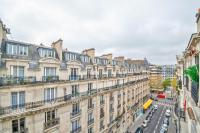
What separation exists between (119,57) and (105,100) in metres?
18.3

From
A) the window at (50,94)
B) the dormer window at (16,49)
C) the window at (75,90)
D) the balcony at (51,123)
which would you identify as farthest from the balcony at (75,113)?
the dormer window at (16,49)

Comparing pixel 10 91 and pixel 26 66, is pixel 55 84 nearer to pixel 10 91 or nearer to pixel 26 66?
pixel 26 66

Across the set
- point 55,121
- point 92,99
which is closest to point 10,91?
point 55,121

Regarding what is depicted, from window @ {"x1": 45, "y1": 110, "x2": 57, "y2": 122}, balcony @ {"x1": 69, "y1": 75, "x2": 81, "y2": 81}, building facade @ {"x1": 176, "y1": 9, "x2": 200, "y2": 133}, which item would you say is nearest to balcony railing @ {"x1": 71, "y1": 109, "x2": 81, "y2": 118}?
window @ {"x1": 45, "y1": 110, "x2": 57, "y2": 122}

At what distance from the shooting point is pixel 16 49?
18.5 metres

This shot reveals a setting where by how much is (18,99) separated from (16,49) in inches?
224

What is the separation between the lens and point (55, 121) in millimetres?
20750

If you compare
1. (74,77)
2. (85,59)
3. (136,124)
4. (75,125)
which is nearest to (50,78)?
(74,77)

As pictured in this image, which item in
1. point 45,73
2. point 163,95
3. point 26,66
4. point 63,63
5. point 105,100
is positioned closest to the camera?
point 26,66

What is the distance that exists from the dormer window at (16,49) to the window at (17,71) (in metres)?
1.79

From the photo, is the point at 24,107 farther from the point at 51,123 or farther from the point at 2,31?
the point at 2,31

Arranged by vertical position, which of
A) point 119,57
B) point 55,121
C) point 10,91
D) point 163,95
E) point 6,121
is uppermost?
point 119,57

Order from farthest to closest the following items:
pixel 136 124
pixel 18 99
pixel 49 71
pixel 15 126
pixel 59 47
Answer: pixel 136 124 → pixel 59 47 → pixel 49 71 → pixel 18 99 → pixel 15 126

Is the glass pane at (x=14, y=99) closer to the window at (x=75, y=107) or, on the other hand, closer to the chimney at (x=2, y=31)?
the chimney at (x=2, y=31)
